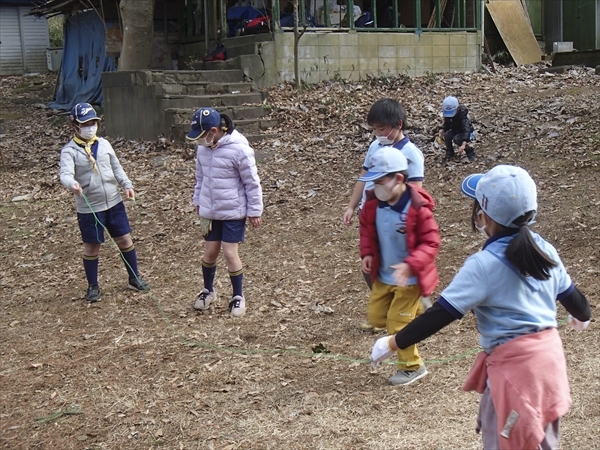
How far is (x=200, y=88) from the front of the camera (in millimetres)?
13906

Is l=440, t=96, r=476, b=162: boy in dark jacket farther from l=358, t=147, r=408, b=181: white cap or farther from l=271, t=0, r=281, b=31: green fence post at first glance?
l=358, t=147, r=408, b=181: white cap

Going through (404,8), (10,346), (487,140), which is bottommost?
(10,346)

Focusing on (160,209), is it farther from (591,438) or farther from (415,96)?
(591,438)

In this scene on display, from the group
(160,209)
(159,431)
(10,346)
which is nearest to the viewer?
(159,431)

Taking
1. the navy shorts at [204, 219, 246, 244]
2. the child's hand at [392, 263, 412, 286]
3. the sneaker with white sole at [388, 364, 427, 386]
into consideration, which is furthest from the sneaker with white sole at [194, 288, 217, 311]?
the child's hand at [392, 263, 412, 286]

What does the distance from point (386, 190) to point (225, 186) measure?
7.17 feet

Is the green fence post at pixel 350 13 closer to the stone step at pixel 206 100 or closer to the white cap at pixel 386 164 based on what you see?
the stone step at pixel 206 100

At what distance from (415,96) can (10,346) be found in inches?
400

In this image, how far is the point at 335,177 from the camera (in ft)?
35.5

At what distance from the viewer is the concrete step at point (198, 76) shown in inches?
545

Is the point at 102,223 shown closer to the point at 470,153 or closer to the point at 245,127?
the point at 470,153

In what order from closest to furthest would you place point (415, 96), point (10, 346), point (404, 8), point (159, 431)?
point (159, 431) → point (10, 346) → point (415, 96) → point (404, 8)

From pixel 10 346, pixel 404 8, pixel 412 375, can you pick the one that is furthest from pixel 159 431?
pixel 404 8

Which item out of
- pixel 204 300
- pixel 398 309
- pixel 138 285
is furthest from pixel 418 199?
pixel 138 285
